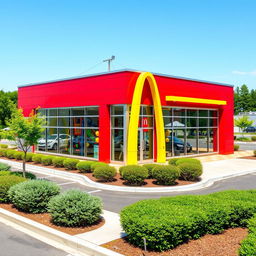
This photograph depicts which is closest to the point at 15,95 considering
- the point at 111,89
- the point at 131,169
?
the point at 111,89

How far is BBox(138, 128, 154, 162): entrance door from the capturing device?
18.2 meters

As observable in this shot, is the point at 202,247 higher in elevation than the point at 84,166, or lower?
lower

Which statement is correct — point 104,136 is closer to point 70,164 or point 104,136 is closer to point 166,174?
point 70,164

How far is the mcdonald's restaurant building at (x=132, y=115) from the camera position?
690 inches

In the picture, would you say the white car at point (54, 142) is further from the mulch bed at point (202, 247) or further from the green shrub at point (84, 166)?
the mulch bed at point (202, 247)

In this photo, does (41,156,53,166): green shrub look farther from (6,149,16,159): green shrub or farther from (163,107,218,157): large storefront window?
(163,107,218,157): large storefront window

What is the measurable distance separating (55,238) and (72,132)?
48.8 feet

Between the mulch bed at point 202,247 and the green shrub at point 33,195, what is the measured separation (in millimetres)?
3045

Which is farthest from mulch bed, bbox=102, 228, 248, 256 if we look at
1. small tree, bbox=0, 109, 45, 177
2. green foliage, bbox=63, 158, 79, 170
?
green foliage, bbox=63, 158, 79, 170

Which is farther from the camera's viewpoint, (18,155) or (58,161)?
(18,155)

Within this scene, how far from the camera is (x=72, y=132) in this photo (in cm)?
2105

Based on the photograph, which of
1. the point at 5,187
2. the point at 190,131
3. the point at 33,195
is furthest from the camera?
the point at 190,131

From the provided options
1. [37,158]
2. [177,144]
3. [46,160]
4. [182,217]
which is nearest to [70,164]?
[46,160]

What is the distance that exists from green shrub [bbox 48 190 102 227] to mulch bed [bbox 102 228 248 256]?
1.24 meters
